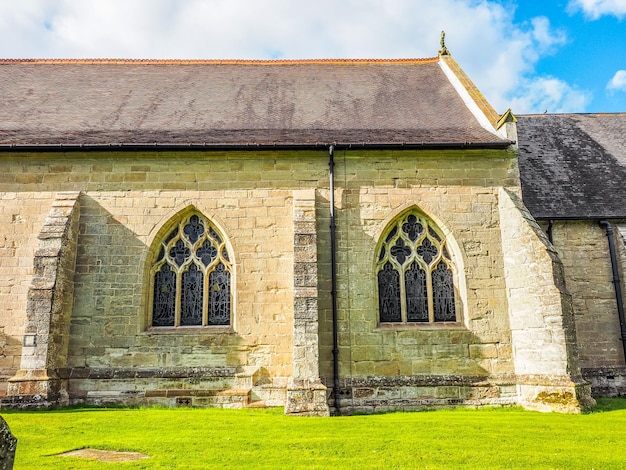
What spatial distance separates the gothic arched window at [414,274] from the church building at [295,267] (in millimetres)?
39

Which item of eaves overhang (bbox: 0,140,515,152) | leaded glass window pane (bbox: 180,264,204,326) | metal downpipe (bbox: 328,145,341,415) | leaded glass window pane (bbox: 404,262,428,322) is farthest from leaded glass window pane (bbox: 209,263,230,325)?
leaded glass window pane (bbox: 404,262,428,322)

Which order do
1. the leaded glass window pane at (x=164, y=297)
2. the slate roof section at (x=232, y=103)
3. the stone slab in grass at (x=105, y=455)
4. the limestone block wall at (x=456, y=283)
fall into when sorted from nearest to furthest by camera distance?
1. the stone slab in grass at (x=105, y=455)
2. the limestone block wall at (x=456, y=283)
3. the leaded glass window pane at (x=164, y=297)
4. the slate roof section at (x=232, y=103)

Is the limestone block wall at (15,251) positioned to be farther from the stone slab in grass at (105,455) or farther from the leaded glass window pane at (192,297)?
the stone slab in grass at (105,455)

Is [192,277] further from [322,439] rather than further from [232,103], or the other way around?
[322,439]

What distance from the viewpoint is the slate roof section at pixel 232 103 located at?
42.7ft

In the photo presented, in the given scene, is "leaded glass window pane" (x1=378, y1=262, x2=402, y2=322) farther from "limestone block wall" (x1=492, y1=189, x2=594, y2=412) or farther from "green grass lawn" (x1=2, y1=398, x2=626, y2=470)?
"limestone block wall" (x1=492, y1=189, x2=594, y2=412)

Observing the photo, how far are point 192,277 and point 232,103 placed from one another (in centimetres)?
556

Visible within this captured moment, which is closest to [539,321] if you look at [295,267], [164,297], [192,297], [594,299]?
[594,299]

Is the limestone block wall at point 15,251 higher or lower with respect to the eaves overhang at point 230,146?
lower

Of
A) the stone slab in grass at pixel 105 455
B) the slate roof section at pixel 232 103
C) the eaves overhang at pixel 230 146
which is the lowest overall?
the stone slab in grass at pixel 105 455

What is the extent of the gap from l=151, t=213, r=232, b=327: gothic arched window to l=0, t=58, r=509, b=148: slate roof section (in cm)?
230

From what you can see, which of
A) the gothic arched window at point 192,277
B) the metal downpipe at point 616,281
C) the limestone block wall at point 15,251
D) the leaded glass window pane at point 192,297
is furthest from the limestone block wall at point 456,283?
the limestone block wall at point 15,251

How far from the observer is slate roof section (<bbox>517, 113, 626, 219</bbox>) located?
14.4 meters

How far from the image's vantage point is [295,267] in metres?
11.3
